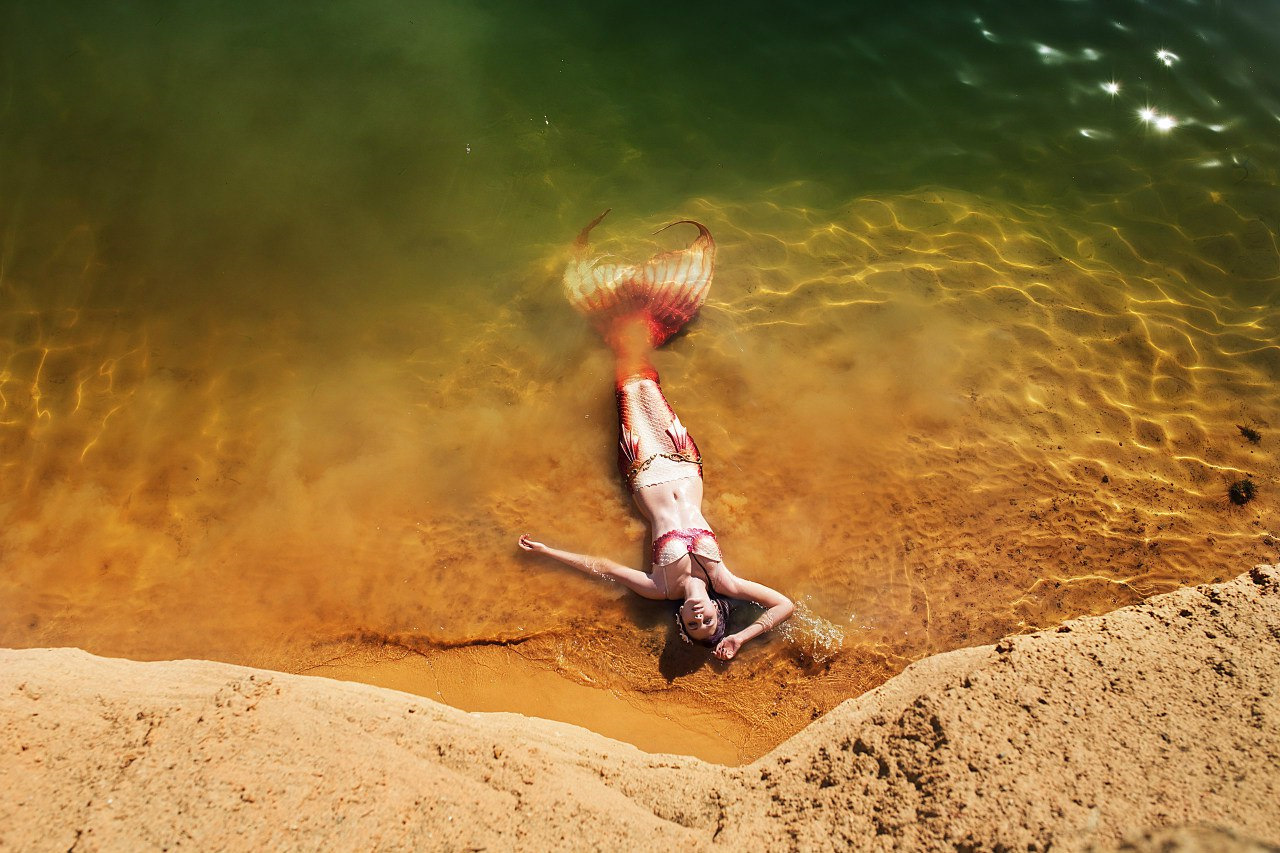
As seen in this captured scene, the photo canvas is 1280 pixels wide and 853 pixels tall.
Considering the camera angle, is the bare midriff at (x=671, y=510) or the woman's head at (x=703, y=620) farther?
the bare midriff at (x=671, y=510)

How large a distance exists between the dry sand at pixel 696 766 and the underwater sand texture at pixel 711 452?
0.85 m

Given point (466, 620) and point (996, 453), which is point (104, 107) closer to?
point (466, 620)

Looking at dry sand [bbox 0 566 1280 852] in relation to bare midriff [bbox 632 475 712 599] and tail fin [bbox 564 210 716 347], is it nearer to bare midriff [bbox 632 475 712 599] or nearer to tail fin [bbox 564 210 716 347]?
bare midriff [bbox 632 475 712 599]

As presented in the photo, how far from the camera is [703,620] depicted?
16.1ft

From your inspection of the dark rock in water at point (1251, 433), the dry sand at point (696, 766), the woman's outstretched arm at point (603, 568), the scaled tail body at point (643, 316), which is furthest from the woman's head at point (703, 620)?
the dark rock in water at point (1251, 433)

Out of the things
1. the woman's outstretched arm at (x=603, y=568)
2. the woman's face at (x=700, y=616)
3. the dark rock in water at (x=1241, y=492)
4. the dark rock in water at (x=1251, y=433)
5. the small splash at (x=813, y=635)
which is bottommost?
the small splash at (x=813, y=635)

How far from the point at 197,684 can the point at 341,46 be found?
6344 millimetres

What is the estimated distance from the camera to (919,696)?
163 inches

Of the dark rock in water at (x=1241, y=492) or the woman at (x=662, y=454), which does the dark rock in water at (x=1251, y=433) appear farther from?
the woman at (x=662, y=454)

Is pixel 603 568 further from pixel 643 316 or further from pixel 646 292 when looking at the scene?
pixel 646 292

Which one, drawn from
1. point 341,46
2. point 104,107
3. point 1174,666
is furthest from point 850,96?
point 104,107

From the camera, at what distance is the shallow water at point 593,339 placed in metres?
5.30

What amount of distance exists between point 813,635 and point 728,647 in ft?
2.25

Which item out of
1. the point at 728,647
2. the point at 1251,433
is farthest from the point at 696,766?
the point at 1251,433
